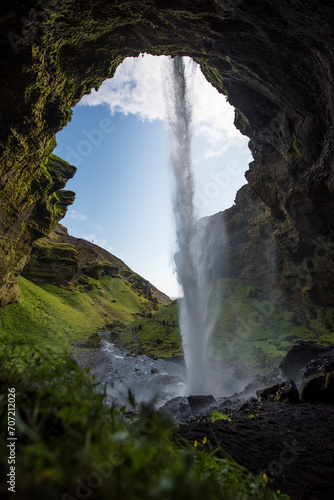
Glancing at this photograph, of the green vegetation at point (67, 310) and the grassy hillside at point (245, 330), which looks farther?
the grassy hillside at point (245, 330)

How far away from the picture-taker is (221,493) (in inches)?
53.6

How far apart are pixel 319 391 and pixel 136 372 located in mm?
14759

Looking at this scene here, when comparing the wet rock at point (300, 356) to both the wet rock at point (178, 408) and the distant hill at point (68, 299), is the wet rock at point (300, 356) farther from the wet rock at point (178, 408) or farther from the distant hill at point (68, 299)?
the distant hill at point (68, 299)

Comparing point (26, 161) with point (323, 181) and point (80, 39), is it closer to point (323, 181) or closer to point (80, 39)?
point (80, 39)

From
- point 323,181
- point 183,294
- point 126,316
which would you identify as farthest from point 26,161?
point 126,316

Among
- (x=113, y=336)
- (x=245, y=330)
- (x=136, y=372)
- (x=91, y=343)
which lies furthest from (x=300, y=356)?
(x=113, y=336)

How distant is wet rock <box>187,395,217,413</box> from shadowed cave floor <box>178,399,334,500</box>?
17.3 feet

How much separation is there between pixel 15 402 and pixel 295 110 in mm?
14473

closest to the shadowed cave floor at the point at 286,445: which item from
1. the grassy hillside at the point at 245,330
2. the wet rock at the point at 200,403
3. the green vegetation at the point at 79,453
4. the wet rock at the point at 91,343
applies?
the green vegetation at the point at 79,453

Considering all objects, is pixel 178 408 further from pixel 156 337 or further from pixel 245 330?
pixel 156 337

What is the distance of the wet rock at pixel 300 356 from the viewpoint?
52.2 feet

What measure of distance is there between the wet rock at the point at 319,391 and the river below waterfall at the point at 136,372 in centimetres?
838

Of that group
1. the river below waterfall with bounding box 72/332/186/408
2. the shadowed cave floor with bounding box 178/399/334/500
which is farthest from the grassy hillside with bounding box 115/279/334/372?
the shadowed cave floor with bounding box 178/399/334/500

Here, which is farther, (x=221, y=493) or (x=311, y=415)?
(x=311, y=415)
